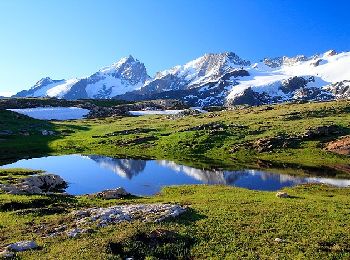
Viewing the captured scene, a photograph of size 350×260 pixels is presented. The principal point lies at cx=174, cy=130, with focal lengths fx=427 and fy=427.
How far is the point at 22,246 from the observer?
98.4 ft

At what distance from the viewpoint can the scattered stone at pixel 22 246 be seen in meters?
29.7

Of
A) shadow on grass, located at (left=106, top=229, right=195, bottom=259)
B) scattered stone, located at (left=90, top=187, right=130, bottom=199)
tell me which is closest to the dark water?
scattered stone, located at (left=90, top=187, right=130, bottom=199)

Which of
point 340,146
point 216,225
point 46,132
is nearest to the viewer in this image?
point 216,225

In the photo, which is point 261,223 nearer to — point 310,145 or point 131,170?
point 131,170

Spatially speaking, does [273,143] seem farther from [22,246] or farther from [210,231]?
[22,246]

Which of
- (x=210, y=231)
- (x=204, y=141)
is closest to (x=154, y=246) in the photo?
(x=210, y=231)

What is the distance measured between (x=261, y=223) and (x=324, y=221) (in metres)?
5.82

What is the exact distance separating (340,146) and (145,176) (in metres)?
43.8

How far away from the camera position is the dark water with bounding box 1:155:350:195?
66.5 metres

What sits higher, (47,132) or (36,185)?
(47,132)

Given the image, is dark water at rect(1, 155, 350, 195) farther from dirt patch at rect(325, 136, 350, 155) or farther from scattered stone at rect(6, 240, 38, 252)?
scattered stone at rect(6, 240, 38, 252)

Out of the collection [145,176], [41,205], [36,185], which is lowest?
[145,176]

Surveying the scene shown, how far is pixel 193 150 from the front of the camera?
4016 inches

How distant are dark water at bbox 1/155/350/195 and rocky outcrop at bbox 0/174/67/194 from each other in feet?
7.05
